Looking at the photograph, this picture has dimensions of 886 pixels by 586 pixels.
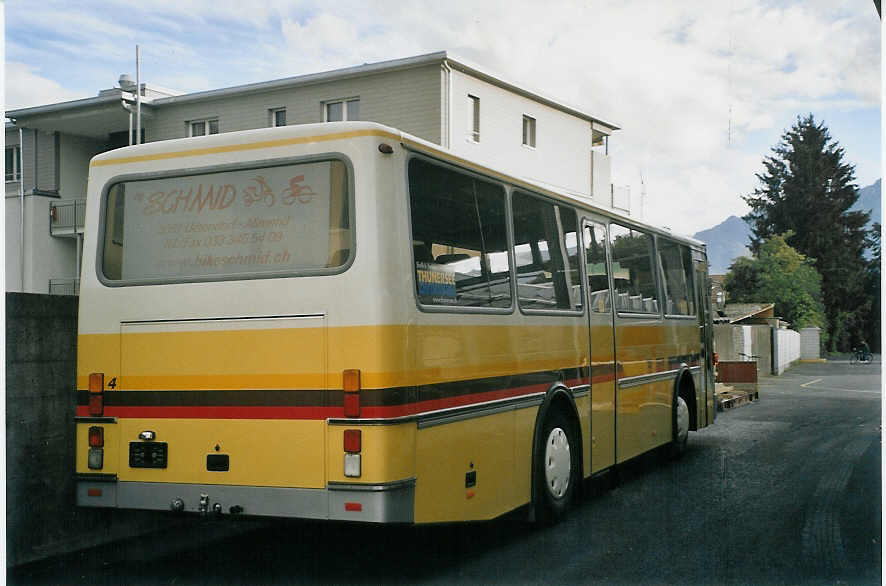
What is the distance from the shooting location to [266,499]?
256 inches

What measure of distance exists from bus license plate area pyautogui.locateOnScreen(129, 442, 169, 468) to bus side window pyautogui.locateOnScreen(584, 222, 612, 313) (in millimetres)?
4508

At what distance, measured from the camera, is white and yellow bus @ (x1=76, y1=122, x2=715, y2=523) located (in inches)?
248

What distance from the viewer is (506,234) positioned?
26.1ft

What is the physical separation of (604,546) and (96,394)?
3.92 m

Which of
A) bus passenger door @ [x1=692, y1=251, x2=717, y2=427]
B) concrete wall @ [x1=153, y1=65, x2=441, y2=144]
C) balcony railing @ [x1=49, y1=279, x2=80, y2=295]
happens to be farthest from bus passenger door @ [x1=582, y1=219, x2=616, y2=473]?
balcony railing @ [x1=49, y1=279, x2=80, y2=295]

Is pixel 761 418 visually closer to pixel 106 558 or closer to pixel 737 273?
pixel 106 558

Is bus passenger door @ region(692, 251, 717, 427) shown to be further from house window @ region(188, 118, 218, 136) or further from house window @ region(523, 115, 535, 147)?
house window @ region(188, 118, 218, 136)

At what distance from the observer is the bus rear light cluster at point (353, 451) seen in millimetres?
6215

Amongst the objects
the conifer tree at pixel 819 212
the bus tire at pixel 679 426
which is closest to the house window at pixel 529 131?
the bus tire at pixel 679 426

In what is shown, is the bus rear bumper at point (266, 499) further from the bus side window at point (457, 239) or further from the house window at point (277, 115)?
the house window at point (277, 115)

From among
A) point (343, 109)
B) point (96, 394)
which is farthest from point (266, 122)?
point (96, 394)

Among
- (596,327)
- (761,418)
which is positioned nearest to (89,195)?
(596,327)

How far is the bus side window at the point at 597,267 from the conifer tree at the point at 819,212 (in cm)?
6179

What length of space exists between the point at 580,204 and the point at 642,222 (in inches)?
87.1
